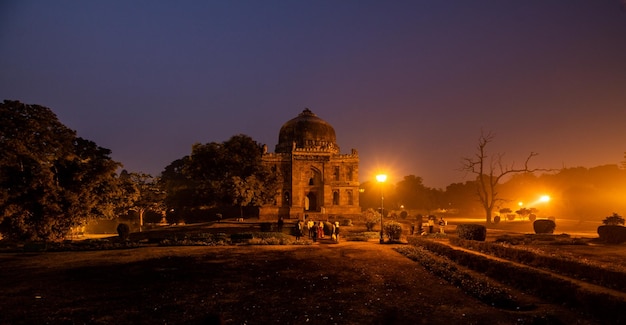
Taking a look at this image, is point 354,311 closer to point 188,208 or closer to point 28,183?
point 28,183

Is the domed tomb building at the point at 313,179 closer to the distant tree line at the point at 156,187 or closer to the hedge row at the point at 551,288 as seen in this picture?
the distant tree line at the point at 156,187

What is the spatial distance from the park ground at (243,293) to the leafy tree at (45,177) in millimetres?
6548

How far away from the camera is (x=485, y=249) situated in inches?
668

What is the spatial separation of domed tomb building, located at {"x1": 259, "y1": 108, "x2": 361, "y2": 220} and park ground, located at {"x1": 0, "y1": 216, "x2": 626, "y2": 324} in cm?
3347

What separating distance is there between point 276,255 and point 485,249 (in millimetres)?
10343

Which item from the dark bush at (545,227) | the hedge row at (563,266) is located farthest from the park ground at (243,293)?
the dark bush at (545,227)

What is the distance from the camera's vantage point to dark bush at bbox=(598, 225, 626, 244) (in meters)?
20.5

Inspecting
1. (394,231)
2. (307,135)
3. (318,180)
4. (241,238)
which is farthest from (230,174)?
(394,231)

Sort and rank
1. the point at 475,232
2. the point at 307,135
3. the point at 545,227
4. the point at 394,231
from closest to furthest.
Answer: the point at 475,232, the point at 394,231, the point at 545,227, the point at 307,135

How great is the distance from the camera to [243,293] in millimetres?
11414

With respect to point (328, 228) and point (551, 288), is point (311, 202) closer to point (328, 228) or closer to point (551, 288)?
point (328, 228)

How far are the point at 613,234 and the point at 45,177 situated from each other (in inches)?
1389

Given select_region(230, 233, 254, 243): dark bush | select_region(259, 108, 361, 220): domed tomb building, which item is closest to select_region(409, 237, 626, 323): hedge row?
select_region(230, 233, 254, 243): dark bush

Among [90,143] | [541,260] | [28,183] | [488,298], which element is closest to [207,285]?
[488,298]
